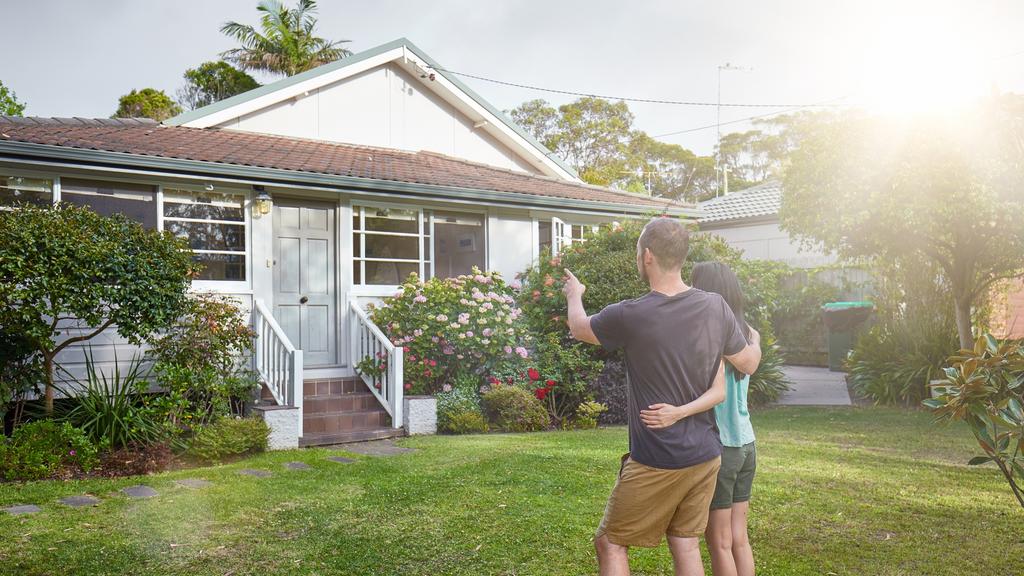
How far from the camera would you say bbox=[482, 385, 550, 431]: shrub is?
9137mm

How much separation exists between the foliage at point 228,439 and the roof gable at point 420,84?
5.82 metres

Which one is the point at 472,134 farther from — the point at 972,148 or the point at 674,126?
the point at 674,126

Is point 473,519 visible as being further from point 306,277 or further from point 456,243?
Result: point 456,243

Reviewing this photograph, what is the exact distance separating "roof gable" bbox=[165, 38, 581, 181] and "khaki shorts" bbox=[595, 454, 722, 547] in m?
10.5

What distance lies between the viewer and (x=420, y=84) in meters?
13.7

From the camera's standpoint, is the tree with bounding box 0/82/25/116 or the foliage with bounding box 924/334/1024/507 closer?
the foliage with bounding box 924/334/1024/507

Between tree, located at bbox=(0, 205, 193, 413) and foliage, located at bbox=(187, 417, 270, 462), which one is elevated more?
tree, located at bbox=(0, 205, 193, 413)

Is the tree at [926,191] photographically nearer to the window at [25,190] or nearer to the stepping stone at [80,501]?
the stepping stone at [80,501]

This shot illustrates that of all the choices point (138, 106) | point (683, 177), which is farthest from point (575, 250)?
point (683, 177)

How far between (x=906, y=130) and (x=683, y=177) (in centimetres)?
3145

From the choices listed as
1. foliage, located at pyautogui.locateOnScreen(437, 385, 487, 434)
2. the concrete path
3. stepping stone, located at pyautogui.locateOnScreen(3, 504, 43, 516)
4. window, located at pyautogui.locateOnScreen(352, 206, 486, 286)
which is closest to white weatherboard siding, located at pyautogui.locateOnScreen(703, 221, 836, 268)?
the concrete path

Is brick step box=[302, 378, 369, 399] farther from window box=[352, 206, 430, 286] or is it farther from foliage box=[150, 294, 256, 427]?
window box=[352, 206, 430, 286]

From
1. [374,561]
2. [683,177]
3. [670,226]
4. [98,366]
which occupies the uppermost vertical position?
[683,177]

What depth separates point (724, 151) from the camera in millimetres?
43156
